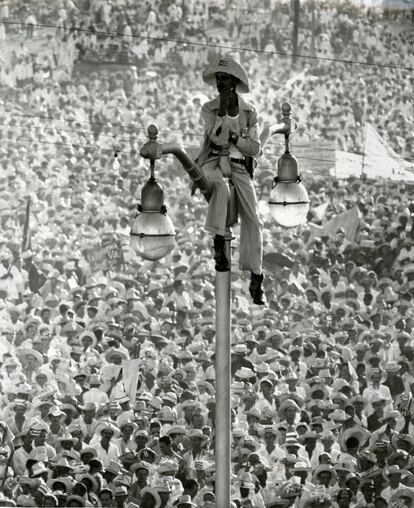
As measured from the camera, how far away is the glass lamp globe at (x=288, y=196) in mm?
6816

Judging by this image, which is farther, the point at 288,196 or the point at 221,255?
the point at 288,196

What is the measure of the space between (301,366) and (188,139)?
322 inches

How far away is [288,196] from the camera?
6.82 m

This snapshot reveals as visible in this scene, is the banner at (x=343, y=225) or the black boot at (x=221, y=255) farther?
the banner at (x=343, y=225)

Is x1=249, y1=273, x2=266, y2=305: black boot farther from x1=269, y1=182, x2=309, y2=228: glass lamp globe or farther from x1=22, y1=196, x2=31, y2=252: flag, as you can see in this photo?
x1=22, y1=196, x2=31, y2=252: flag

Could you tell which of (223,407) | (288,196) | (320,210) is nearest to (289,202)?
(288,196)

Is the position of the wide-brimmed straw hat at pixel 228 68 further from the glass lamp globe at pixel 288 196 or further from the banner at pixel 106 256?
the banner at pixel 106 256

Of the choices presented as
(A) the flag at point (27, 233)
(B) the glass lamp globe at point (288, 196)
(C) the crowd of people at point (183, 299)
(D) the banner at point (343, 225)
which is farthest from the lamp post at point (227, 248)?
(D) the banner at point (343, 225)

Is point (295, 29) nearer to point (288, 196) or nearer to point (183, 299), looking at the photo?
point (183, 299)

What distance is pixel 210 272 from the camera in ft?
73.2

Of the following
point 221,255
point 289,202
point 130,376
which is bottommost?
point 130,376

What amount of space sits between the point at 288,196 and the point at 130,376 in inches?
515

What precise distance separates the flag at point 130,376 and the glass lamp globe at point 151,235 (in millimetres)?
13498

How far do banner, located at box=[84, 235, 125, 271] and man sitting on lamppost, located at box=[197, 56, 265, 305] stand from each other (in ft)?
56.0
